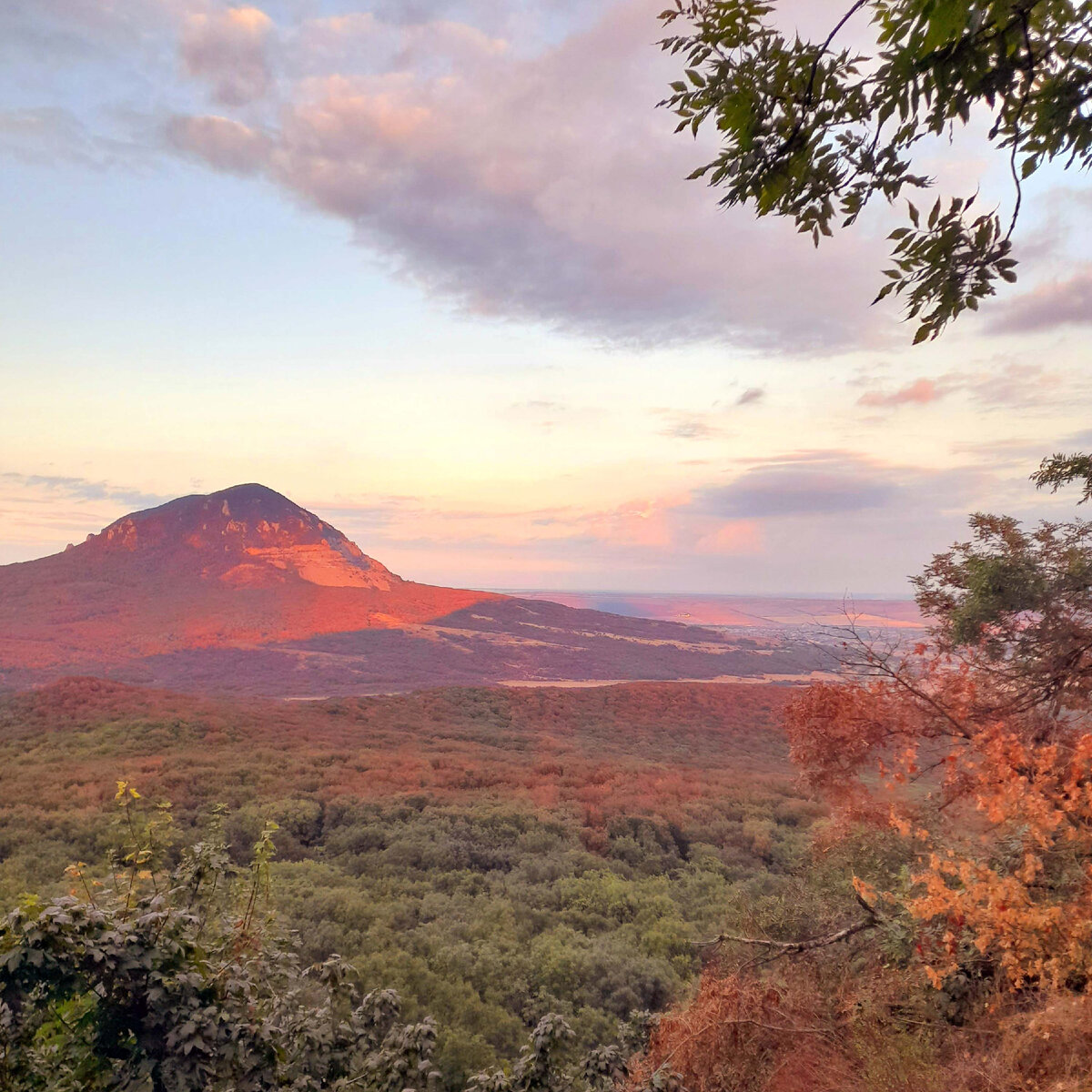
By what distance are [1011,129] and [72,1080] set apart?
19.9 ft

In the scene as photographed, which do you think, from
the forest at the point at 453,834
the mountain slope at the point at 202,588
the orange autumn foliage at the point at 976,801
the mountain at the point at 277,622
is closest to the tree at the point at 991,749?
the orange autumn foliage at the point at 976,801

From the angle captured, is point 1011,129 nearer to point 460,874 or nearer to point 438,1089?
point 438,1089

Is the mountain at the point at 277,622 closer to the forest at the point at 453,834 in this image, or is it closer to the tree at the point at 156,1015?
the forest at the point at 453,834

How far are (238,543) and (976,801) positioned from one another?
7676 cm

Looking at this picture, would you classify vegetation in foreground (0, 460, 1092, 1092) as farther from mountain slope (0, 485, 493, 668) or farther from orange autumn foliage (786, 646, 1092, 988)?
mountain slope (0, 485, 493, 668)

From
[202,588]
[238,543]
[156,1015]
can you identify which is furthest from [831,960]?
[238,543]

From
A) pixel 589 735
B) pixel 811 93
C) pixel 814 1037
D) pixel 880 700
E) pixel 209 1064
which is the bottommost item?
pixel 589 735

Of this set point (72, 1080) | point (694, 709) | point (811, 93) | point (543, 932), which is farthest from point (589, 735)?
point (811, 93)

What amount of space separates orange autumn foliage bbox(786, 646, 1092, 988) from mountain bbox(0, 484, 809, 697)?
39631 millimetres

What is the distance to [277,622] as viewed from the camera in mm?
59438

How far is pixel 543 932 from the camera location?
10664 mm

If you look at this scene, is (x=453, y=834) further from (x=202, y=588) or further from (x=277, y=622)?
(x=202, y=588)

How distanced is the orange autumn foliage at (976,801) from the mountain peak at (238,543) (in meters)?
67.0

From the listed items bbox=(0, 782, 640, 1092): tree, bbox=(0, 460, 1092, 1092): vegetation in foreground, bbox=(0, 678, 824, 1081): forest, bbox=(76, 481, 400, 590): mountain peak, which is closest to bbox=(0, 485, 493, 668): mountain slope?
bbox=(76, 481, 400, 590): mountain peak
